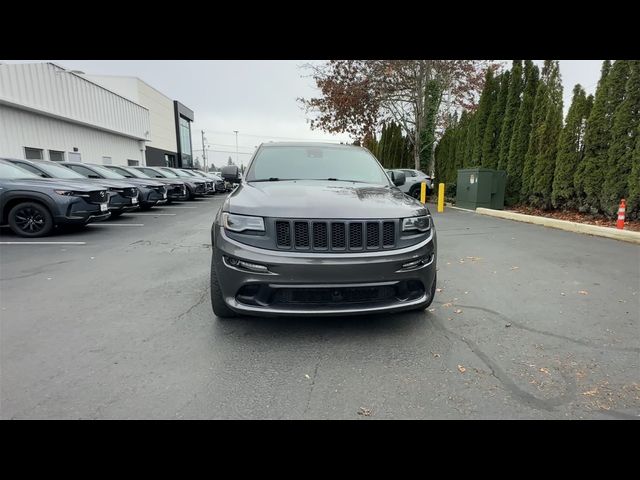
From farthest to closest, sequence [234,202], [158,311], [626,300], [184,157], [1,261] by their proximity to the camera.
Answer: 1. [184,157]
2. [1,261]
3. [626,300]
4. [158,311]
5. [234,202]

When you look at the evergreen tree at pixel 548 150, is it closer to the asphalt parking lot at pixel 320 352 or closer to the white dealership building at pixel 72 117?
the asphalt parking lot at pixel 320 352

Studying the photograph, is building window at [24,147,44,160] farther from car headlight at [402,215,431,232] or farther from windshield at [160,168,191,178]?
car headlight at [402,215,431,232]

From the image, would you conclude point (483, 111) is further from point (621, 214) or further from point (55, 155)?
point (55, 155)

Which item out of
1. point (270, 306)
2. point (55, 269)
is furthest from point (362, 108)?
point (270, 306)

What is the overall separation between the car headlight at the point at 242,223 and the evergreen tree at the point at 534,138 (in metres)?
11.4

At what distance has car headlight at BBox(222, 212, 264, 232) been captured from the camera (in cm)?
275

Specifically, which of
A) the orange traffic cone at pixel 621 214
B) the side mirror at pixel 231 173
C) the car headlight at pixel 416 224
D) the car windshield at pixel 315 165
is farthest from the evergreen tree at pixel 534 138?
the side mirror at pixel 231 173

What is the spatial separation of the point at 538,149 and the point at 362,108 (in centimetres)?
1071

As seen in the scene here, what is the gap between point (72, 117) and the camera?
58.0 feet

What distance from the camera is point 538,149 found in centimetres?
1130

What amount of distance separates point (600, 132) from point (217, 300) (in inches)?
413

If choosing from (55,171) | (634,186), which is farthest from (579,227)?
(55,171)
